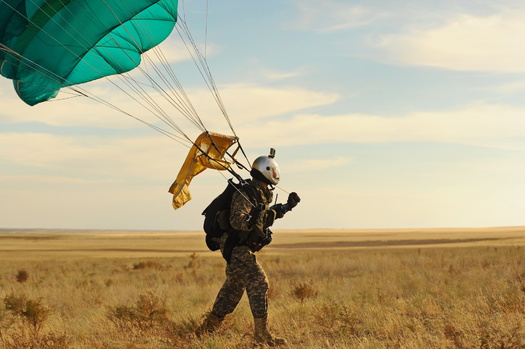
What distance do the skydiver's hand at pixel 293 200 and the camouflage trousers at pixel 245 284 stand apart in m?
0.85

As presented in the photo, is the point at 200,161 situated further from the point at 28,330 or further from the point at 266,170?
the point at 28,330

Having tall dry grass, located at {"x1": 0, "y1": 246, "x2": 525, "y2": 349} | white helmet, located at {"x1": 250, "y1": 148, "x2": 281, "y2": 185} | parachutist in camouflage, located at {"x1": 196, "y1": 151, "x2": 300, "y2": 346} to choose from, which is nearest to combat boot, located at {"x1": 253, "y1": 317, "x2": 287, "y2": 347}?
parachutist in camouflage, located at {"x1": 196, "y1": 151, "x2": 300, "y2": 346}

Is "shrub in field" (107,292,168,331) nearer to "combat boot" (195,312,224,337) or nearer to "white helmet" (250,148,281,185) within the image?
"combat boot" (195,312,224,337)

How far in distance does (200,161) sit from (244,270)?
1.73 m

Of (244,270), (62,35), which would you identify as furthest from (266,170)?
(62,35)

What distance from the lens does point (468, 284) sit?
Result: 13.5 m

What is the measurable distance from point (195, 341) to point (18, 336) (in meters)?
2.99

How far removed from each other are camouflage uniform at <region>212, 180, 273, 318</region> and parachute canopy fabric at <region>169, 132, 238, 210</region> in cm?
71

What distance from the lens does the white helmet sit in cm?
778

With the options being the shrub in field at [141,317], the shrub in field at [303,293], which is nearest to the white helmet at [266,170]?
the shrub in field at [141,317]

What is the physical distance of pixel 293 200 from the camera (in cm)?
771

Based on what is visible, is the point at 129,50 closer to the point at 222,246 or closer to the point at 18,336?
the point at 222,246

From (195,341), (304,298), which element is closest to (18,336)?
(195,341)

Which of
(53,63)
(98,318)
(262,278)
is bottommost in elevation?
(98,318)
